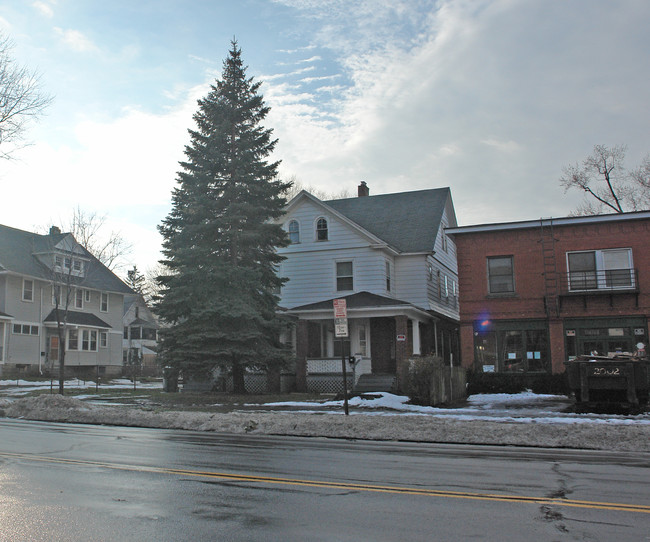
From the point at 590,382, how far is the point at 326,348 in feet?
49.8

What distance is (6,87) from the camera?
84.0ft

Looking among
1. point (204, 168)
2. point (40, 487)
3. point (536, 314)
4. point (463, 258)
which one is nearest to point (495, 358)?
point (536, 314)

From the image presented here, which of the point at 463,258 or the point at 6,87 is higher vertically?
the point at 6,87

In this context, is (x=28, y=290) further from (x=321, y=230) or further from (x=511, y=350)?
(x=511, y=350)

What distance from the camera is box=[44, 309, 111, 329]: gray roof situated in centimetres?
4119

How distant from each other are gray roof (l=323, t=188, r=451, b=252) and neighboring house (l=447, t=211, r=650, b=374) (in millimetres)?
5587

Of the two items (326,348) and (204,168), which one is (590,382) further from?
(204,168)

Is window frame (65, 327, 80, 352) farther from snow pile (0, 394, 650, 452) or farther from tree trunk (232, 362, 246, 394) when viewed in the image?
snow pile (0, 394, 650, 452)

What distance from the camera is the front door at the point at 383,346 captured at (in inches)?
1203

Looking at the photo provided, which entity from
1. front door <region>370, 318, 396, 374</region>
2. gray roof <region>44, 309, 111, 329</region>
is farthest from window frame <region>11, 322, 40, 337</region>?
front door <region>370, 318, 396, 374</region>

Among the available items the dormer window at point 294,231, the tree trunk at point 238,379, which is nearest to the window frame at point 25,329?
the dormer window at point 294,231

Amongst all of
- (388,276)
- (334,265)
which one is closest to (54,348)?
(334,265)

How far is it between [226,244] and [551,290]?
1396cm

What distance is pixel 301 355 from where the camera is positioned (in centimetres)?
2858
